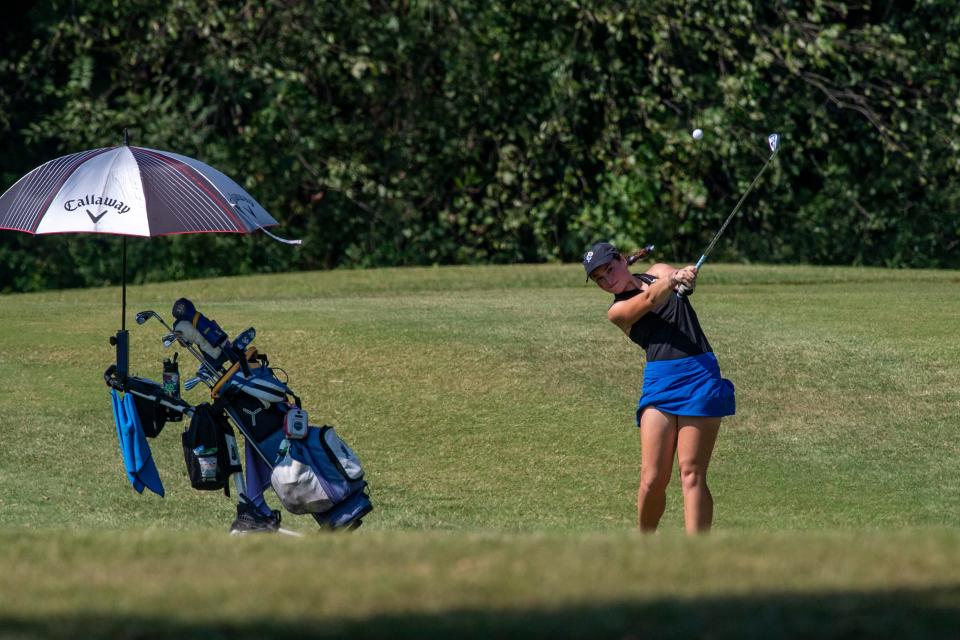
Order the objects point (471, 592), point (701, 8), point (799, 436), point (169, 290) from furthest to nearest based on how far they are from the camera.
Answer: point (701, 8)
point (169, 290)
point (799, 436)
point (471, 592)

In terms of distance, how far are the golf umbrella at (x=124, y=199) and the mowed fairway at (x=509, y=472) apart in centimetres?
150

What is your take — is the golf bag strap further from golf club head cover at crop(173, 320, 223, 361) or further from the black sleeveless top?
the black sleeveless top

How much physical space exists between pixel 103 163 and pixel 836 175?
1712 cm

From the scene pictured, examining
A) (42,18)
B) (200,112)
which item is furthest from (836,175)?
(42,18)

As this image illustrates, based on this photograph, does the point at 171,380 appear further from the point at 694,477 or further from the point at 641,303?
the point at 694,477

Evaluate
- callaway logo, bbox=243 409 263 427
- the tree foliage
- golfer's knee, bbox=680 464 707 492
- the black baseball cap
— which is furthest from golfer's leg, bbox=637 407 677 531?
the tree foliage

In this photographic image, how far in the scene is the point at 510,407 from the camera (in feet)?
35.7

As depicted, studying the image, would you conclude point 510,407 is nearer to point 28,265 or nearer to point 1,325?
point 1,325

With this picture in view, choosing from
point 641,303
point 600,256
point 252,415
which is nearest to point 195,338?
point 252,415

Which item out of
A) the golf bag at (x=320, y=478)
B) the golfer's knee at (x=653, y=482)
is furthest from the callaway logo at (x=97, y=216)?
the golfer's knee at (x=653, y=482)

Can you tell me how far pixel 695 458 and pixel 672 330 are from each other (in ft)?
2.08

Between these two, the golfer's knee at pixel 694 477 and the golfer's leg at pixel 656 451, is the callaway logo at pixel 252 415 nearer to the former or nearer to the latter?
the golfer's leg at pixel 656 451

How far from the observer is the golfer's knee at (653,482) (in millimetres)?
7242

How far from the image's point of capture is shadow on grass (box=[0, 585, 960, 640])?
13.2 ft
